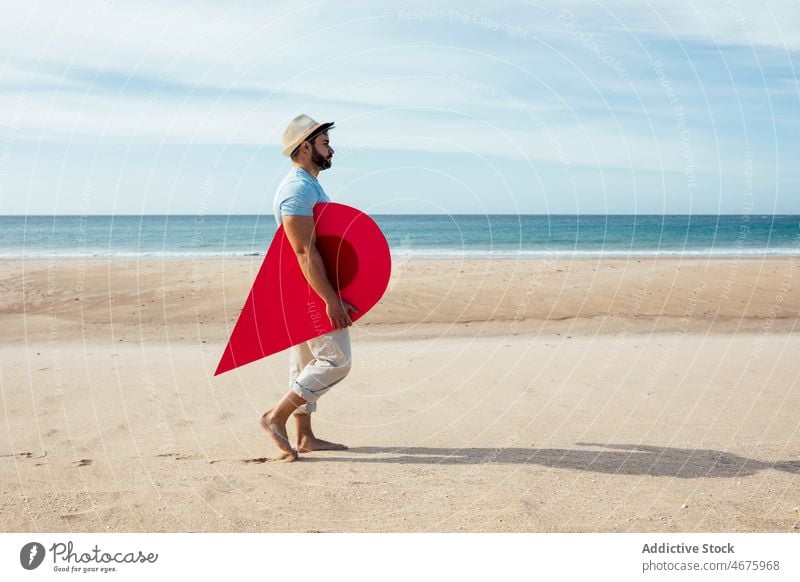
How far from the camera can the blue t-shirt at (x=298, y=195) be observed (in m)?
5.29

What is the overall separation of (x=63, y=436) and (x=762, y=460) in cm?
523

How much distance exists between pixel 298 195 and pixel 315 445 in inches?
73.9

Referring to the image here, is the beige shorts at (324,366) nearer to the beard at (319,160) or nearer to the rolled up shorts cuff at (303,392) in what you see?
the rolled up shorts cuff at (303,392)

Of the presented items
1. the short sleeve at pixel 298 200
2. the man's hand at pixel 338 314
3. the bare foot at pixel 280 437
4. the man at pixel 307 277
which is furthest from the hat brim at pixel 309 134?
the bare foot at pixel 280 437

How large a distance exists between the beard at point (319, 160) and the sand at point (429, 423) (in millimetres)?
2077

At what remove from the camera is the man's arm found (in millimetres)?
5289

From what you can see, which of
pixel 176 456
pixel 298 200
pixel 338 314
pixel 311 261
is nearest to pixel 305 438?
pixel 176 456

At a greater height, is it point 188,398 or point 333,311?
point 333,311

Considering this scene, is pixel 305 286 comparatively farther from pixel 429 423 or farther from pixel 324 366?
pixel 429 423

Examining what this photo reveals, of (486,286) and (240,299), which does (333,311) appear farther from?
(486,286)

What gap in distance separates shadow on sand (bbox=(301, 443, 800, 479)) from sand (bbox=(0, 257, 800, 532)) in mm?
24

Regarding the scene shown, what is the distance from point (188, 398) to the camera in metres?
7.50
